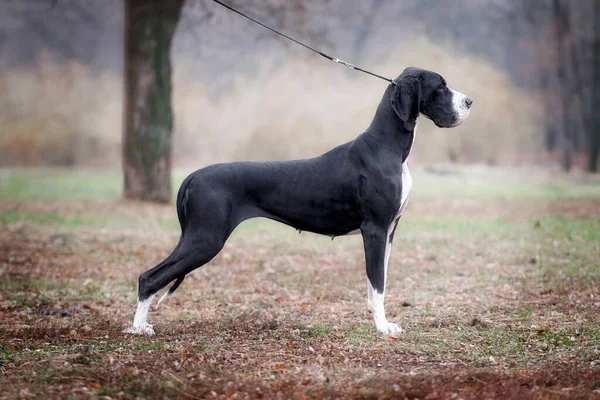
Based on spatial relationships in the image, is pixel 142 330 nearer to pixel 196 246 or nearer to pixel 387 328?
pixel 196 246

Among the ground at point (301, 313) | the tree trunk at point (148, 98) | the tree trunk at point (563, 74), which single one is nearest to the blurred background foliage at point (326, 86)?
the tree trunk at point (563, 74)

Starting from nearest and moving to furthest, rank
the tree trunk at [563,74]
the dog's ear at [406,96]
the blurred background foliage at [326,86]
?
the dog's ear at [406,96]
the blurred background foliage at [326,86]
the tree trunk at [563,74]

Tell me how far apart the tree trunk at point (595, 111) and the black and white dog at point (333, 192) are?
75.7 feet

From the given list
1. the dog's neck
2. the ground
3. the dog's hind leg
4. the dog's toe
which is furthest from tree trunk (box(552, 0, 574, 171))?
the dog's hind leg

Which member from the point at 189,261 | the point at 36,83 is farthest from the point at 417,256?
the point at 36,83

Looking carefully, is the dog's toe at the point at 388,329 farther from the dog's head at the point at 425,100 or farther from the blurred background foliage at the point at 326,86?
the blurred background foliage at the point at 326,86

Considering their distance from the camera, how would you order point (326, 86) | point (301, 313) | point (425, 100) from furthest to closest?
1. point (326, 86)
2. point (301, 313)
3. point (425, 100)

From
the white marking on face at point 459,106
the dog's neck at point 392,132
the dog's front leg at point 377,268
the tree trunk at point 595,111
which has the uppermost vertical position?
the tree trunk at point 595,111

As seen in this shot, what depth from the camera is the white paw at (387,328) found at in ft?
16.9

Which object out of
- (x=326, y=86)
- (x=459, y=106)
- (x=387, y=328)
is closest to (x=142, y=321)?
(x=387, y=328)

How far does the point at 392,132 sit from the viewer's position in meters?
5.34

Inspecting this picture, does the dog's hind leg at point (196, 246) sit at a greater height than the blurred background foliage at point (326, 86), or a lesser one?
lesser

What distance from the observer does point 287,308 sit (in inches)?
254

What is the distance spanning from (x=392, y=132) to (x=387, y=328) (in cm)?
152
